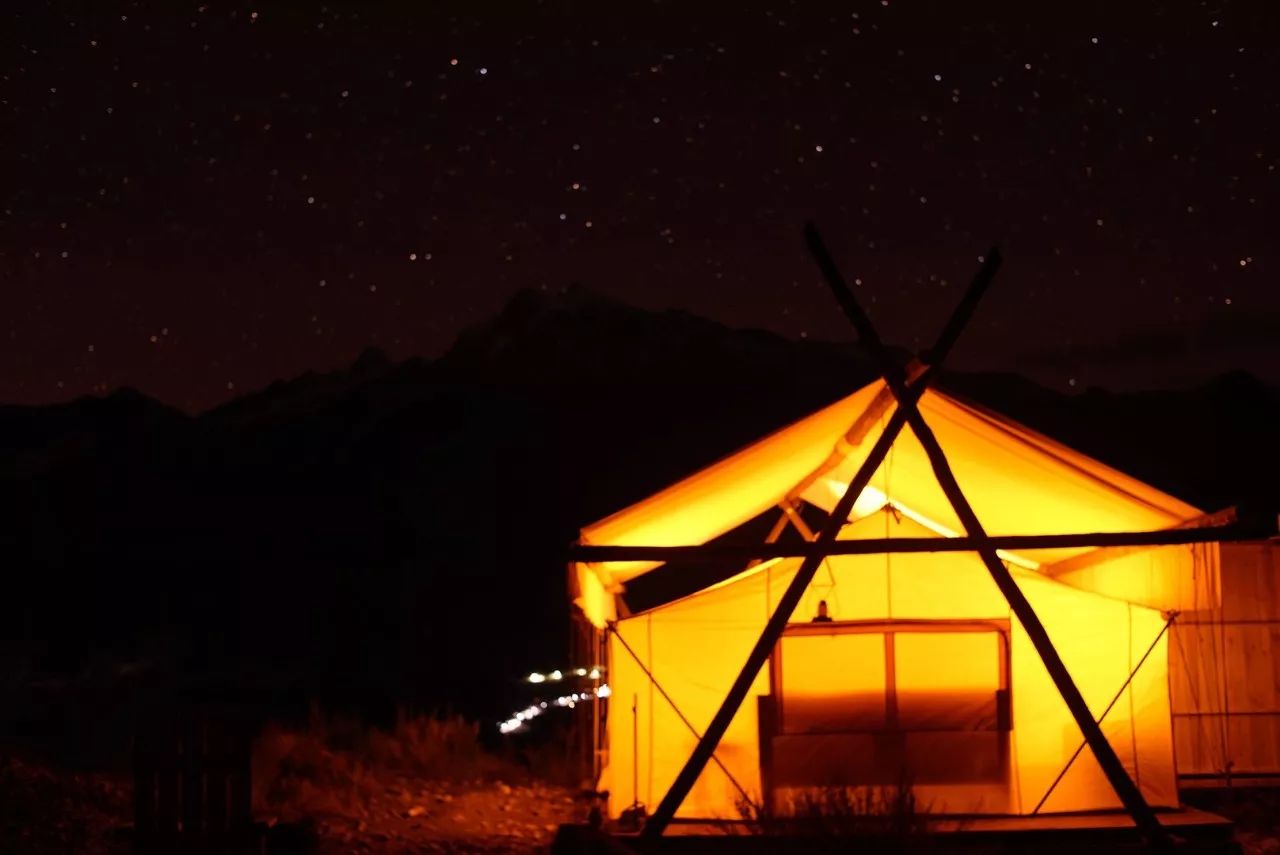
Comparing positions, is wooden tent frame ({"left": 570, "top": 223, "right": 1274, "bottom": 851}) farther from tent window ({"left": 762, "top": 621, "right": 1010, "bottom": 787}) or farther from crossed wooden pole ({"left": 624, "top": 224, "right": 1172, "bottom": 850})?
tent window ({"left": 762, "top": 621, "right": 1010, "bottom": 787})

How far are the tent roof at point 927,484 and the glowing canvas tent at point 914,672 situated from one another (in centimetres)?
3

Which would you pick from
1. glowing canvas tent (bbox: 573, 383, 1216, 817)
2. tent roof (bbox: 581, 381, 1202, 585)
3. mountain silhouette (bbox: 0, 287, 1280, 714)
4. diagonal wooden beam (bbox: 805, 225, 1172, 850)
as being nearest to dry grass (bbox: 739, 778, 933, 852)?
diagonal wooden beam (bbox: 805, 225, 1172, 850)

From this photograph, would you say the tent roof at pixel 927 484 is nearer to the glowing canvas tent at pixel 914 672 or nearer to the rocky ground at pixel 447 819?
the glowing canvas tent at pixel 914 672

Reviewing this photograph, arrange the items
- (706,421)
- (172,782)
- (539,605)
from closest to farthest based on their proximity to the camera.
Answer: (172,782), (539,605), (706,421)

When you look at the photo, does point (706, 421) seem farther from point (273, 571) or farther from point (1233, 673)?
point (1233, 673)

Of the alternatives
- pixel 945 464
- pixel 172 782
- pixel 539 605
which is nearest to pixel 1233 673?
pixel 945 464

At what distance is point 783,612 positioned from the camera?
331 inches

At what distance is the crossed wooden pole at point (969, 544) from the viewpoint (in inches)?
327

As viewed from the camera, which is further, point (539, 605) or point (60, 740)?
point (539, 605)

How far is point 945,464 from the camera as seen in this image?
8500 millimetres

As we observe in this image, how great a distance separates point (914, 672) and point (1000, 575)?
76.1 inches

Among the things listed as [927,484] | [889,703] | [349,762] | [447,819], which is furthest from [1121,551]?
[349,762]

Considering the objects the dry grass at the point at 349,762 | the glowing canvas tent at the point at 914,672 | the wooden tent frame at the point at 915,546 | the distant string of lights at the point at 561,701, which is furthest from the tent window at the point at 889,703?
the dry grass at the point at 349,762

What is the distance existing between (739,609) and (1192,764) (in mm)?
4764
